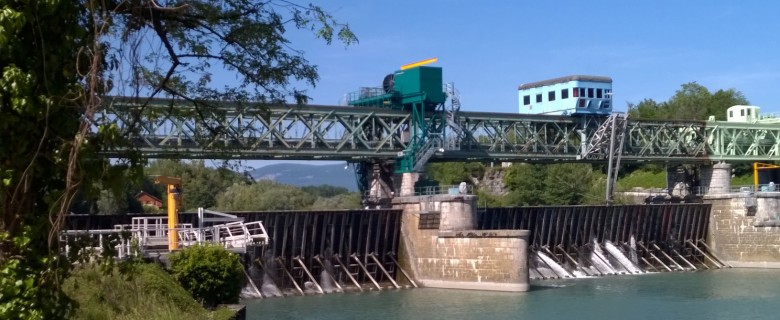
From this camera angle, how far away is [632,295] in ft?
131

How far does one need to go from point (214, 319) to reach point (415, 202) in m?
26.8

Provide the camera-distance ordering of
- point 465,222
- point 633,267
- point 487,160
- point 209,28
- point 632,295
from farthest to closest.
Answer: point 487,160
point 633,267
point 465,222
point 632,295
point 209,28

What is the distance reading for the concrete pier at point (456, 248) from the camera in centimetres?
4025

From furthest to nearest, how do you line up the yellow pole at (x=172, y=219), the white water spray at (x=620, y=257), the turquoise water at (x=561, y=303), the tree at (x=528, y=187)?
1. the tree at (x=528, y=187)
2. the white water spray at (x=620, y=257)
3. the turquoise water at (x=561, y=303)
4. the yellow pole at (x=172, y=219)

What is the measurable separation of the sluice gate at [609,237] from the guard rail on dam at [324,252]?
533 cm

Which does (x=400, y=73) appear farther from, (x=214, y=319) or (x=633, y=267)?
(x=214, y=319)

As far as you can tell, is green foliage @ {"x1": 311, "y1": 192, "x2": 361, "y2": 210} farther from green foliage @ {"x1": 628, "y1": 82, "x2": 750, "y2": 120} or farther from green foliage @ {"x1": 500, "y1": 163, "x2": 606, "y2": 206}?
green foliage @ {"x1": 628, "y1": 82, "x2": 750, "y2": 120}

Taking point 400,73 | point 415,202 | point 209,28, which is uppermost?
point 400,73

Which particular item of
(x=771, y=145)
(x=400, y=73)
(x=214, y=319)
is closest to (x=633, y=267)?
(x=400, y=73)

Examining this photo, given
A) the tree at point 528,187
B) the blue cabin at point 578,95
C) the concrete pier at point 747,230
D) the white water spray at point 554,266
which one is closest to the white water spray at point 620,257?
the white water spray at point 554,266

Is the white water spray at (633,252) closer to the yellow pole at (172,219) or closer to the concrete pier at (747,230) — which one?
the concrete pier at (747,230)

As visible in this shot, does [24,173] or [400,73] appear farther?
[400,73]

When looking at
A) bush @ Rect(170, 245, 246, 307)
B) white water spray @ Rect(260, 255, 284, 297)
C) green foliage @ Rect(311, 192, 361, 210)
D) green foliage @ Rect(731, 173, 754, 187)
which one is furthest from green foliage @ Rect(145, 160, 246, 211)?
bush @ Rect(170, 245, 246, 307)

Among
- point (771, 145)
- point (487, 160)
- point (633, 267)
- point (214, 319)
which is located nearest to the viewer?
point (214, 319)
